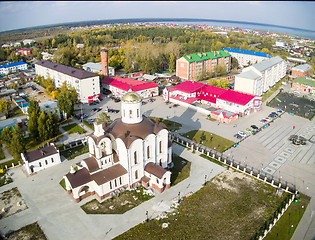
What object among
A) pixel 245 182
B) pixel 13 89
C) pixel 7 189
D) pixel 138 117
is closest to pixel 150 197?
pixel 138 117

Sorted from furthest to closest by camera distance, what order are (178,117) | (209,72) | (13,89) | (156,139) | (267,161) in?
(209,72)
(13,89)
(178,117)
(267,161)
(156,139)

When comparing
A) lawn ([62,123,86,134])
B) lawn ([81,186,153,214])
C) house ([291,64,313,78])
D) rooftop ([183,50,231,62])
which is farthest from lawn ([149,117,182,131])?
house ([291,64,313,78])

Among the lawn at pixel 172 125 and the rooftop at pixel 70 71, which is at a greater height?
the rooftop at pixel 70 71

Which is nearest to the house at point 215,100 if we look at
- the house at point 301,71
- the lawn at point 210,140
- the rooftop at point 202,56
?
the lawn at point 210,140

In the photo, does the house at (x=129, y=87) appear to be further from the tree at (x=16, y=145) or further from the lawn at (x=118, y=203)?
the lawn at (x=118, y=203)

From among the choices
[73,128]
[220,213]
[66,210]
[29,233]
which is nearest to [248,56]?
[73,128]

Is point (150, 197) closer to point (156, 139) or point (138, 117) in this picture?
point (156, 139)

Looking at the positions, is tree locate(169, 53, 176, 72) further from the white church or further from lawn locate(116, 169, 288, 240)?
lawn locate(116, 169, 288, 240)
